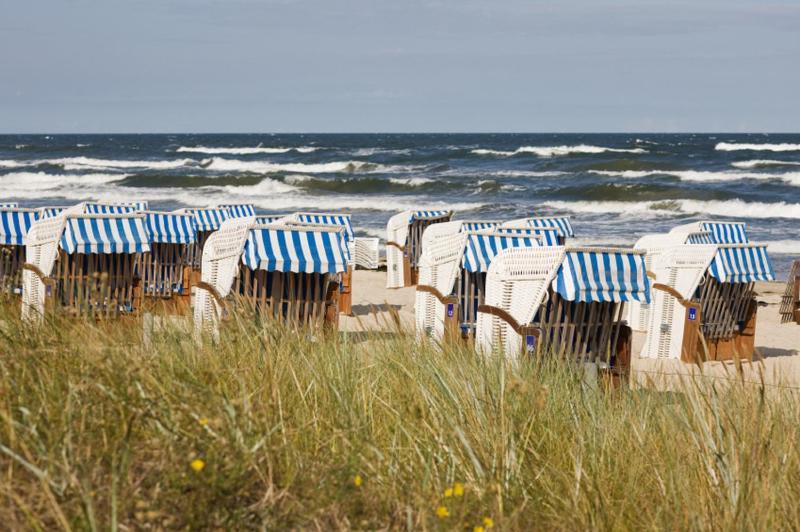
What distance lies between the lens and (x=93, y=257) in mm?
8766

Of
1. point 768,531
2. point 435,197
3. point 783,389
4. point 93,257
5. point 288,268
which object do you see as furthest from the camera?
point 435,197

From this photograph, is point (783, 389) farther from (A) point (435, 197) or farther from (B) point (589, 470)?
(A) point (435, 197)

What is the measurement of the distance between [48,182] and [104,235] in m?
39.5

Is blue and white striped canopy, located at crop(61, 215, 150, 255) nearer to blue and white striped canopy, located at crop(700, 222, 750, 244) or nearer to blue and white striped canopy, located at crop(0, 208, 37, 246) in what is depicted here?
blue and white striped canopy, located at crop(0, 208, 37, 246)

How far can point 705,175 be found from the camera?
137 feet

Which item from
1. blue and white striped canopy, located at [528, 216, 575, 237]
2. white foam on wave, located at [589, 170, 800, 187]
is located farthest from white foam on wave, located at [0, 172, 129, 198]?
blue and white striped canopy, located at [528, 216, 575, 237]

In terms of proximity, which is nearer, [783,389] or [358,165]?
[783,389]

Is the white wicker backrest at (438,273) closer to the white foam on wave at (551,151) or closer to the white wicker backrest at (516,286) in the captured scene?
the white wicker backrest at (516,286)

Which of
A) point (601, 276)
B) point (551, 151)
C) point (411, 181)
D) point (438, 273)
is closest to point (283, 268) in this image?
point (438, 273)

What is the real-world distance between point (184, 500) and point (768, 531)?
60.2 inches

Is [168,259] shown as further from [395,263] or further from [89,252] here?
[395,263]

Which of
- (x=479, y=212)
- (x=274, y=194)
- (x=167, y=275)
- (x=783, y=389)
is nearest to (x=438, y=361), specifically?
(x=783, y=389)

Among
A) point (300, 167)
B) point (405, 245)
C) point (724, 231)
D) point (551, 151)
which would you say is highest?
point (724, 231)

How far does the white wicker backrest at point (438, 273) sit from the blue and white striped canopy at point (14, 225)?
417 cm
